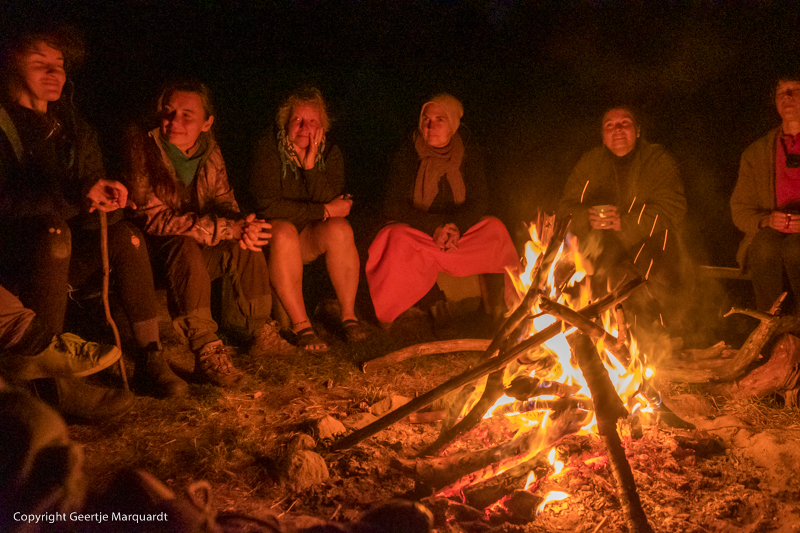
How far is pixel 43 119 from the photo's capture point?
12.1ft

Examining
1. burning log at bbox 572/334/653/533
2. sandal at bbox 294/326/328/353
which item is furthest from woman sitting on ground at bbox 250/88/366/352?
burning log at bbox 572/334/653/533

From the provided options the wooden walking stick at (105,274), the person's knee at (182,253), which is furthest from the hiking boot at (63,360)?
the person's knee at (182,253)

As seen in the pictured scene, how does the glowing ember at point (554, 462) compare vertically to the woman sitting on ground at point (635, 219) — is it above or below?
below

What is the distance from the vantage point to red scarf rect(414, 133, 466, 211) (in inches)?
201

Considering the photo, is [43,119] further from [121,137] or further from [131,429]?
[131,429]

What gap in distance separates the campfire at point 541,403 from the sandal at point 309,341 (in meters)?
1.64

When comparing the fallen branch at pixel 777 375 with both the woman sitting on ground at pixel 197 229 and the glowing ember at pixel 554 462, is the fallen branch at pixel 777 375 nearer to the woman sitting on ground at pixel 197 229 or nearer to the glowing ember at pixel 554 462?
the glowing ember at pixel 554 462

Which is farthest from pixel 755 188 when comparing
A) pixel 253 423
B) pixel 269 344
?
pixel 253 423

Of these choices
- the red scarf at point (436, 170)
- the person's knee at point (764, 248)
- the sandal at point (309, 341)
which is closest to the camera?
the person's knee at point (764, 248)

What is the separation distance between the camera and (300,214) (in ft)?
15.3

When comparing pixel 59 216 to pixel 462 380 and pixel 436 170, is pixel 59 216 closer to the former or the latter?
pixel 462 380

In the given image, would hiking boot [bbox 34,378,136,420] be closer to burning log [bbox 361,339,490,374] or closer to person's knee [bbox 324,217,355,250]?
burning log [bbox 361,339,490,374]

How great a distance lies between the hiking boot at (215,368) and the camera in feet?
12.5

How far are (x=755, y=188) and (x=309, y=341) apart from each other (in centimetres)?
362
